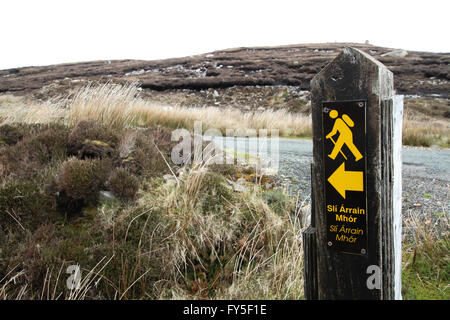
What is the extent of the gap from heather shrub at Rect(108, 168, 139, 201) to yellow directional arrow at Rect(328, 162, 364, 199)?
2.27m

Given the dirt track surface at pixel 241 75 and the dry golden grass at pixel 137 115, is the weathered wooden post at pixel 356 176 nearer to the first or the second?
the dry golden grass at pixel 137 115

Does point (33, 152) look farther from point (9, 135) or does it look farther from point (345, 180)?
point (345, 180)

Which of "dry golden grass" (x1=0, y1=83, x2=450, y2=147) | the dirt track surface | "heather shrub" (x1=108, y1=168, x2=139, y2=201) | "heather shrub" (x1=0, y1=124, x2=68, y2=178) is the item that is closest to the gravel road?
"heather shrub" (x1=108, y1=168, x2=139, y2=201)

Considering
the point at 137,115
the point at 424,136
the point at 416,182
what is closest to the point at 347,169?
the point at 416,182

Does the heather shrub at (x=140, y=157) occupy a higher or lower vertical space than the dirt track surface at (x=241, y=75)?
lower

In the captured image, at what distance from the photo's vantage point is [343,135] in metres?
1.41

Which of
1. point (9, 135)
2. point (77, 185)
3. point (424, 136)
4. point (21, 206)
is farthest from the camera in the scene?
point (424, 136)

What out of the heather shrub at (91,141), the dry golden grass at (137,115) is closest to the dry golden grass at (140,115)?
the dry golden grass at (137,115)

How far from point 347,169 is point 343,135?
0.14 m

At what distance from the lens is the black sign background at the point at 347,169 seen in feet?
4.50

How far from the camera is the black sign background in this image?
1370mm

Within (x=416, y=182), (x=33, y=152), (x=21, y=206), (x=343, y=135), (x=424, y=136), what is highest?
(x=343, y=135)

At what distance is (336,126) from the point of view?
1.42 m
